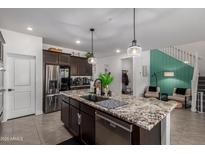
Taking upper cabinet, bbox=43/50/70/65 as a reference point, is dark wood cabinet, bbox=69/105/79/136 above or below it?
below

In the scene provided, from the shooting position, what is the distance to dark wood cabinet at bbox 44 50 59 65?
3951mm

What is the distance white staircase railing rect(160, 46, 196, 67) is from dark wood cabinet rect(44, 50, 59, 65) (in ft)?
18.1

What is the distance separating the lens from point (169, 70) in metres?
6.27

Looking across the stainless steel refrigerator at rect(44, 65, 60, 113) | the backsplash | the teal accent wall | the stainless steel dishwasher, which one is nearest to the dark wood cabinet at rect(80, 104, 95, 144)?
the stainless steel dishwasher

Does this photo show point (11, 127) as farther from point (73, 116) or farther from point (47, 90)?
point (73, 116)

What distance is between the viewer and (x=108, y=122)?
1489 mm

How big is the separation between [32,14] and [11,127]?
8.94 ft

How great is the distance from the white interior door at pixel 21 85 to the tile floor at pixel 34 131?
32cm

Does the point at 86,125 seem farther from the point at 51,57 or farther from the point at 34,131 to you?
the point at 51,57

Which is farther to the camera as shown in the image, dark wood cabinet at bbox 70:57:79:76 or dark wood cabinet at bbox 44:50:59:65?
dark wood cabinet at bbox 70:57:79:76

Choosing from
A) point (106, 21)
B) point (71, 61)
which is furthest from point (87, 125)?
point (71, 61)

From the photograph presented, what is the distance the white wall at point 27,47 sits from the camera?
10.7 feet

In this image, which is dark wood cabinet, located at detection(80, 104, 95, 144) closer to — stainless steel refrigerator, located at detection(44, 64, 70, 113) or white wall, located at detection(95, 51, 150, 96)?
stainless steel refrigerator, located at detection(44, 64, 70, 113)
